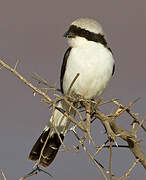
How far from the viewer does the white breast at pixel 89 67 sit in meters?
2.94

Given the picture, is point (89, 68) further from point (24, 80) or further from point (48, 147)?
point (24, 80)

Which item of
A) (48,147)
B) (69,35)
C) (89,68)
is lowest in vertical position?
(48,147)

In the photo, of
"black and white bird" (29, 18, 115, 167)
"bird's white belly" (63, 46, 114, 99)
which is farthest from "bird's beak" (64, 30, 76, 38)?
"bird's white belly" (63, 46, 114, 99)

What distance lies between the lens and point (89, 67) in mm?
2922

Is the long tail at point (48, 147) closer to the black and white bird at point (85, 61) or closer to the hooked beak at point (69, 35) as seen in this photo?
the black and white bird at point (85, 61)

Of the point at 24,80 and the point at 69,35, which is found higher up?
the point at 69,35

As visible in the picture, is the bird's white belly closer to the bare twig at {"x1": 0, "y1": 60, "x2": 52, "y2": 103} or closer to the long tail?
the long tail

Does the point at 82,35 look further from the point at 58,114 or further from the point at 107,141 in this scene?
the point at 107,141

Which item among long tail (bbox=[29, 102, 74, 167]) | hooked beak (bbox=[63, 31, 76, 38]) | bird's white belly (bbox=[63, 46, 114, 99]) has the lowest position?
long tail (bbox=[29, 102, 74, 167])

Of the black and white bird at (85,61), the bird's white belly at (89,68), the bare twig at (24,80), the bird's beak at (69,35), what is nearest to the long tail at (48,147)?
the black and white bird at (85,61)

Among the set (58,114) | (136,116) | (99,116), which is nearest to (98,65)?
(58,114)

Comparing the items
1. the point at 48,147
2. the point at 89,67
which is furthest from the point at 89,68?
the point at 48,147

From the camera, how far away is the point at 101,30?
3.06 m

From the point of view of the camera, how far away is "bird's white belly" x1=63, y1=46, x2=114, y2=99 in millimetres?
2939
